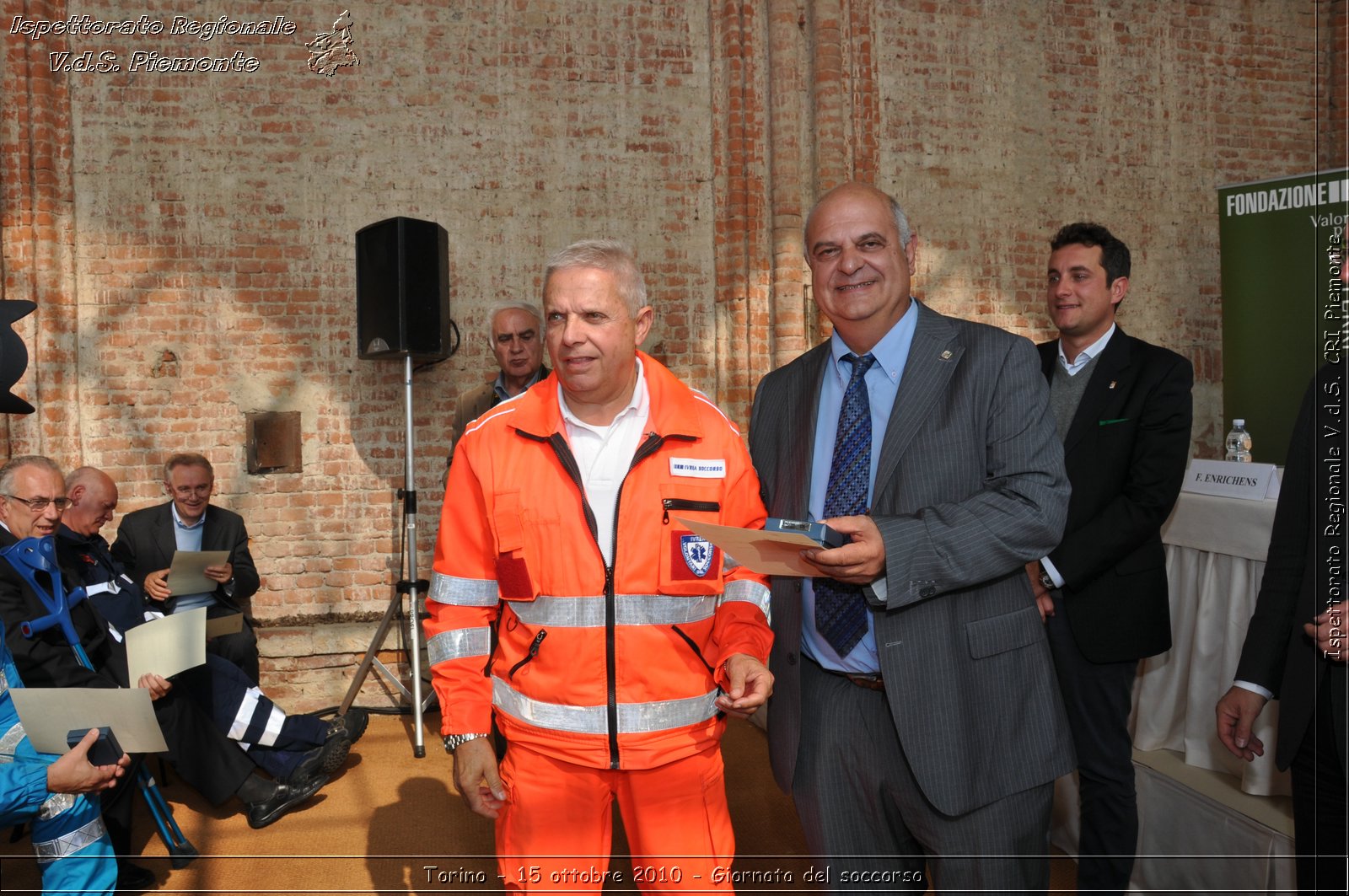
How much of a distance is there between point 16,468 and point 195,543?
1.47 metres

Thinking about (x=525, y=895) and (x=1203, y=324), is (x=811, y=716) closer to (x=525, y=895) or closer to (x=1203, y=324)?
(x=525, y=895)

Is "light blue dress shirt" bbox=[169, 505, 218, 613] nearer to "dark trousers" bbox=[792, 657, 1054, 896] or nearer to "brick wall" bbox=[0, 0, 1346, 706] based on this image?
"brick wall" bbox=[0, 0, 1346, 706]

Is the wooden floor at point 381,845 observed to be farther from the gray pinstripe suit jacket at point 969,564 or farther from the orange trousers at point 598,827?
the gray pinstripe suit jacket at point 969,564

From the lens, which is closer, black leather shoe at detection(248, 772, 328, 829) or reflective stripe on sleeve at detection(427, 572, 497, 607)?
reflective stripe on sleeve at detection(427, 572, 497, 607)

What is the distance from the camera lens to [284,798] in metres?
4.19

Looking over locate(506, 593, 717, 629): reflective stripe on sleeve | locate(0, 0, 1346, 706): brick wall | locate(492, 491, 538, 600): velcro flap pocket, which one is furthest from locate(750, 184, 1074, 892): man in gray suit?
locate(0, 0, 1346, 706): brick wall

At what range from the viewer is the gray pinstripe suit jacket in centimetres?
187

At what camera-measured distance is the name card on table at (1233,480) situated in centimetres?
327

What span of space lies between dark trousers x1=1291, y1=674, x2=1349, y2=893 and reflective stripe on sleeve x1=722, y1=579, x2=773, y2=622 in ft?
3.83

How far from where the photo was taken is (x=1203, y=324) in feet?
22.1

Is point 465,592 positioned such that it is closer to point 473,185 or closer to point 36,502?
point 36,502

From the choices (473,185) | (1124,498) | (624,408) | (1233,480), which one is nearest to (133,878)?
(624,408)

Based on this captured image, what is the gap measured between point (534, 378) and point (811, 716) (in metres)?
3.09

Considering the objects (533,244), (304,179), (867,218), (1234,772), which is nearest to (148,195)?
(304,179)
